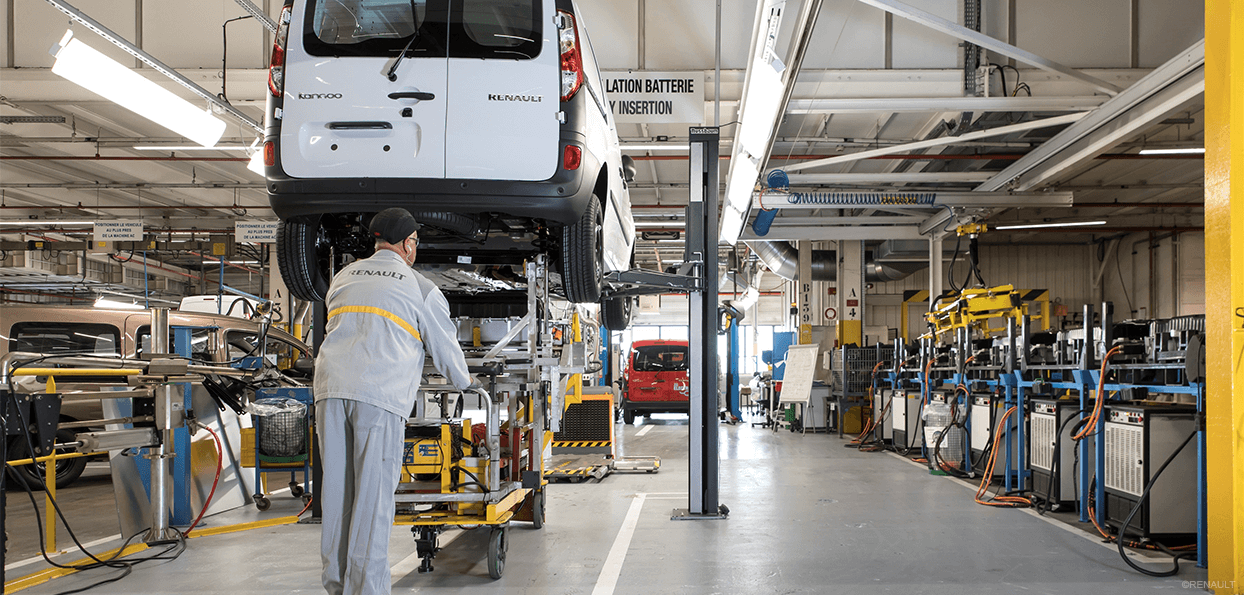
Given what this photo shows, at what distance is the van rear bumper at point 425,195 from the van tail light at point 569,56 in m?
0.26

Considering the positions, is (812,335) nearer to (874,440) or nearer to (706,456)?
(874,440)

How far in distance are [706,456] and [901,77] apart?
4093 mm

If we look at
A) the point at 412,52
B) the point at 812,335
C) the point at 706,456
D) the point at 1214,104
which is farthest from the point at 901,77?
the point at 812,335

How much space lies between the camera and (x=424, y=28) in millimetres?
3547

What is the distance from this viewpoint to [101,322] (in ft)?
24.4

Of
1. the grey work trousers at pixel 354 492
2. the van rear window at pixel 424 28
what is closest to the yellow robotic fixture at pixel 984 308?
the van rear window at pixel 424 28

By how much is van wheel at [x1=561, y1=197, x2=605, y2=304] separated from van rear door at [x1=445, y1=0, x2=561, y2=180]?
498 mm

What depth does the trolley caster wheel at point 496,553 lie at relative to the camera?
13.3ft

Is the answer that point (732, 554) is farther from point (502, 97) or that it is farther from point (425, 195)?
point (502, 97)

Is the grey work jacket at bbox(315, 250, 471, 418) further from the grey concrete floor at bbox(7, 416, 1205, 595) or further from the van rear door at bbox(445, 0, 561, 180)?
the grey concrete floor at bbox(7, 416, 1205, 595)

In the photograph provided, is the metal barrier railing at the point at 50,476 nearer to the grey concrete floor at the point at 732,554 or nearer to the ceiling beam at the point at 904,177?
the grey concrete floor at the point at 732,554

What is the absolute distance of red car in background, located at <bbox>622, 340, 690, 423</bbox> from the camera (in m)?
15.3

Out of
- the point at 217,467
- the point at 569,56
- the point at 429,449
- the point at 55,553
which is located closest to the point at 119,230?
the point at 217,467

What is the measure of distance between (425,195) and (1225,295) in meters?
3.90
